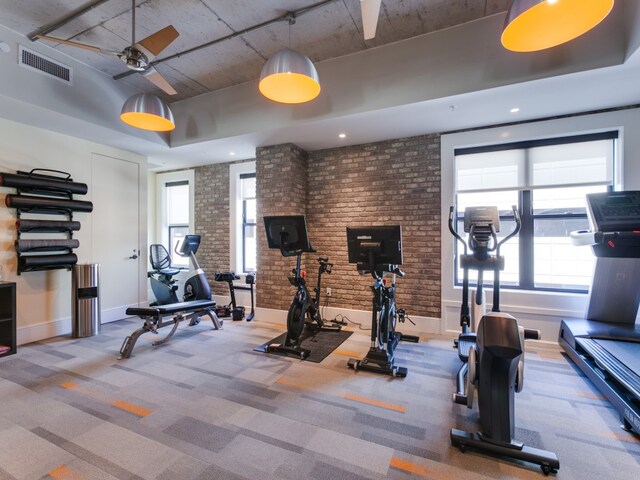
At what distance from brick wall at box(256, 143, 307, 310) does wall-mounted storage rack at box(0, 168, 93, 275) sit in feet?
8.94

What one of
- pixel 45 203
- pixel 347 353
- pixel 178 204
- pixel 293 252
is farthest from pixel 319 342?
pixel 178 204

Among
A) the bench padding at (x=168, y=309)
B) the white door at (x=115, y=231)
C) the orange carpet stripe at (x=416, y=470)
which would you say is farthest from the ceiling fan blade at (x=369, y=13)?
the white door at (x=115, y=231)

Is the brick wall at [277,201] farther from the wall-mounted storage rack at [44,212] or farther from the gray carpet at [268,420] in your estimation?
the wall-mounted storage rack at [44,212]

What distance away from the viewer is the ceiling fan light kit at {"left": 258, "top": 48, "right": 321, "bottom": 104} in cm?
251

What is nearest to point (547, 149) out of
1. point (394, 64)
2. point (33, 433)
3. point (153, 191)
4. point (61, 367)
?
point (394, 64)

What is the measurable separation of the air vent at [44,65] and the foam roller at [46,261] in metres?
2.37

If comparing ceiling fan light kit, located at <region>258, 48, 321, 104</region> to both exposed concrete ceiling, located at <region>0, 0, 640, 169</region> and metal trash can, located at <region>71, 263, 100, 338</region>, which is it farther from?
metal trash can, located at <region>71, 263, 100, 338</region>

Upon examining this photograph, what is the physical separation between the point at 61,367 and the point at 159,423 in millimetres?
1876

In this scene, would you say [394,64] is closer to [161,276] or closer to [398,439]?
[398,439]

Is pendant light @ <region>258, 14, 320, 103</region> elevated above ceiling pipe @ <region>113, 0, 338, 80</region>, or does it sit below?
below

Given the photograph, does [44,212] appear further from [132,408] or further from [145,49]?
[132,408]

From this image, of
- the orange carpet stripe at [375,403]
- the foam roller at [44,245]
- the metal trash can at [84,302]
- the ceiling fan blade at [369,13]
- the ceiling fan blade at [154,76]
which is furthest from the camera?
the metal trash can at [84,302]

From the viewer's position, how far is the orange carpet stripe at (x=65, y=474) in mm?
1721

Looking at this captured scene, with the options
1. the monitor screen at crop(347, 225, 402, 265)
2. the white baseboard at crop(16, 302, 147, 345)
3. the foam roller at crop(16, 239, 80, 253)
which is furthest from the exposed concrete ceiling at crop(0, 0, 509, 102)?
the white baseboard at crop(16, 302, 147, 345)
